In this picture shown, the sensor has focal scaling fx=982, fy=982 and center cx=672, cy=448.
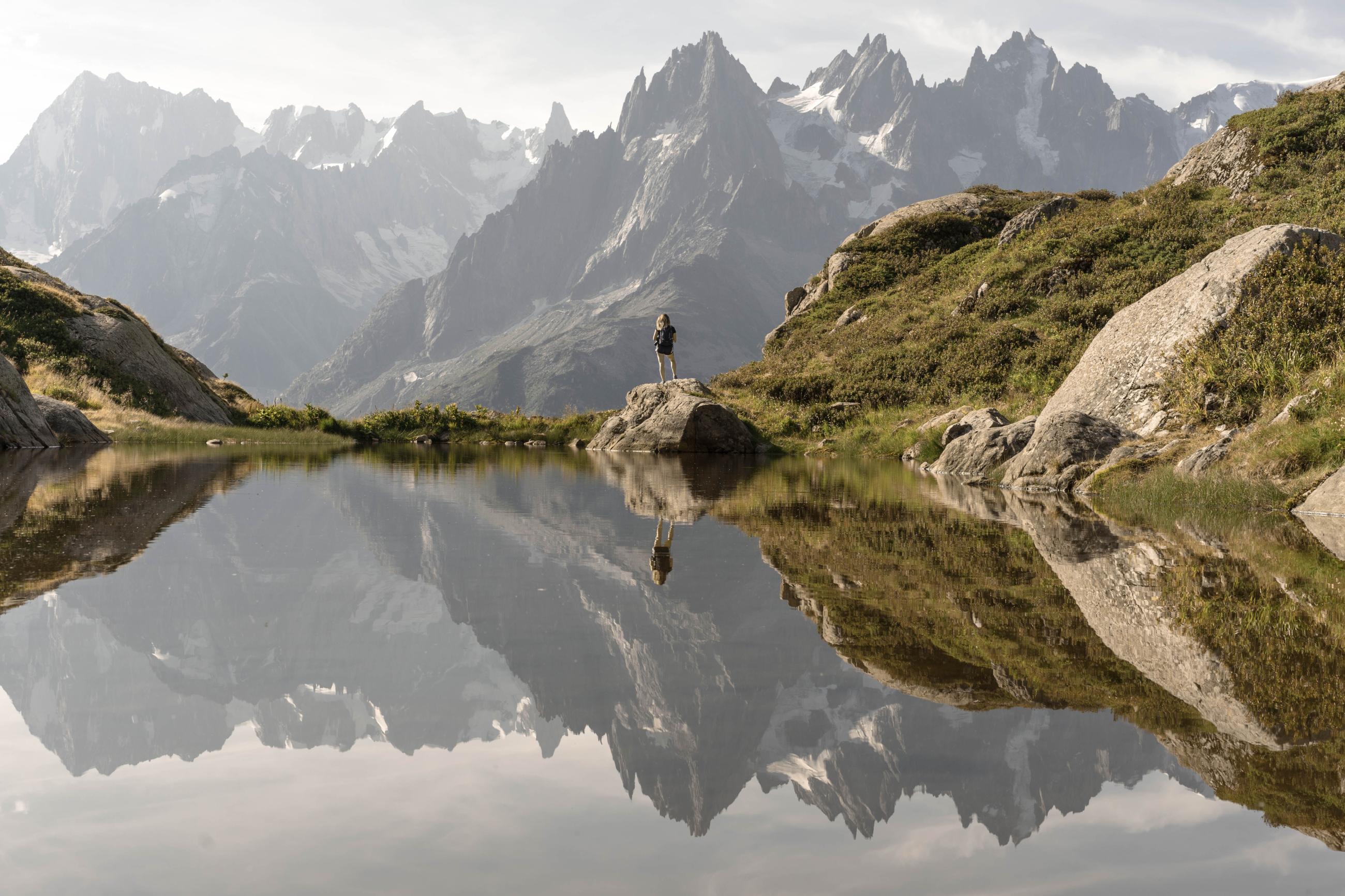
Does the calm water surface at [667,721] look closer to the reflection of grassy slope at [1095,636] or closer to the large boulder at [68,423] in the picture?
the reflection of grassy slope at [1095,636]

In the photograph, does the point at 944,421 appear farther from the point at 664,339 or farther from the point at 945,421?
the point at 664,339

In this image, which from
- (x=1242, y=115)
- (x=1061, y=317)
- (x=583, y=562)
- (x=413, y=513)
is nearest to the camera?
(x=583, y=562)

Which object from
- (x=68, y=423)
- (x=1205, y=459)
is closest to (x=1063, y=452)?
(x=1205, y=459)

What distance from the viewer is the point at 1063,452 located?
685 inches

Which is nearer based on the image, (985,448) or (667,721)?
(667,721)

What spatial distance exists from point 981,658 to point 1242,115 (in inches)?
2157

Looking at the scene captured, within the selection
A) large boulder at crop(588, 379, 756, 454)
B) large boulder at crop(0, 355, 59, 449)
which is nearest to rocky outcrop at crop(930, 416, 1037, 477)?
large boulder at crop(588, 379, 756, 454)

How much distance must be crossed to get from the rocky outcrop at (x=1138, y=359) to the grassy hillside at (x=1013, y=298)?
81 cm

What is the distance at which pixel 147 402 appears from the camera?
38.3 meters

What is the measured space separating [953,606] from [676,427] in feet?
80.2

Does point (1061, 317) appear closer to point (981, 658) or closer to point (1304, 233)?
point (1304, 233)

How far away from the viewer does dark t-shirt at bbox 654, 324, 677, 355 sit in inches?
1379

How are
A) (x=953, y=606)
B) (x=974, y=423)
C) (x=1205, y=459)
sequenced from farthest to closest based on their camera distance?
(x=974, y=423)
(x=1205, y=459)
(x=953, y=606)

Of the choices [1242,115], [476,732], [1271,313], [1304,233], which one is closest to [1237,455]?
[1271,313]
